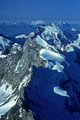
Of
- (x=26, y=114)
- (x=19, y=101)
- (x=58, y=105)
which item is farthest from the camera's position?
Answer: (x=58, y=105)

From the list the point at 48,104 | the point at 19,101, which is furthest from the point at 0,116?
the point at 48,104

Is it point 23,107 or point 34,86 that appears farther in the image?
point 34,86

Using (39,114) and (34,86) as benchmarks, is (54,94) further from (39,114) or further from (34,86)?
(39,114)

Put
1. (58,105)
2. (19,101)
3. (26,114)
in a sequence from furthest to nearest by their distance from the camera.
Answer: (58,105) < (19,101) < (26,114)

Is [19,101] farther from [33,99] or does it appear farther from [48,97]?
[48,97]

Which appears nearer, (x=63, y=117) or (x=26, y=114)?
(x=26, y=114)

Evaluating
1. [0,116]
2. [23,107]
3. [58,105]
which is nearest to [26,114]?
[23,107]

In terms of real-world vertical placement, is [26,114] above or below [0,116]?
above

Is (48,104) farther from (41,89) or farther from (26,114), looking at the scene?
(26,114)

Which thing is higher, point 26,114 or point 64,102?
point 26,114
